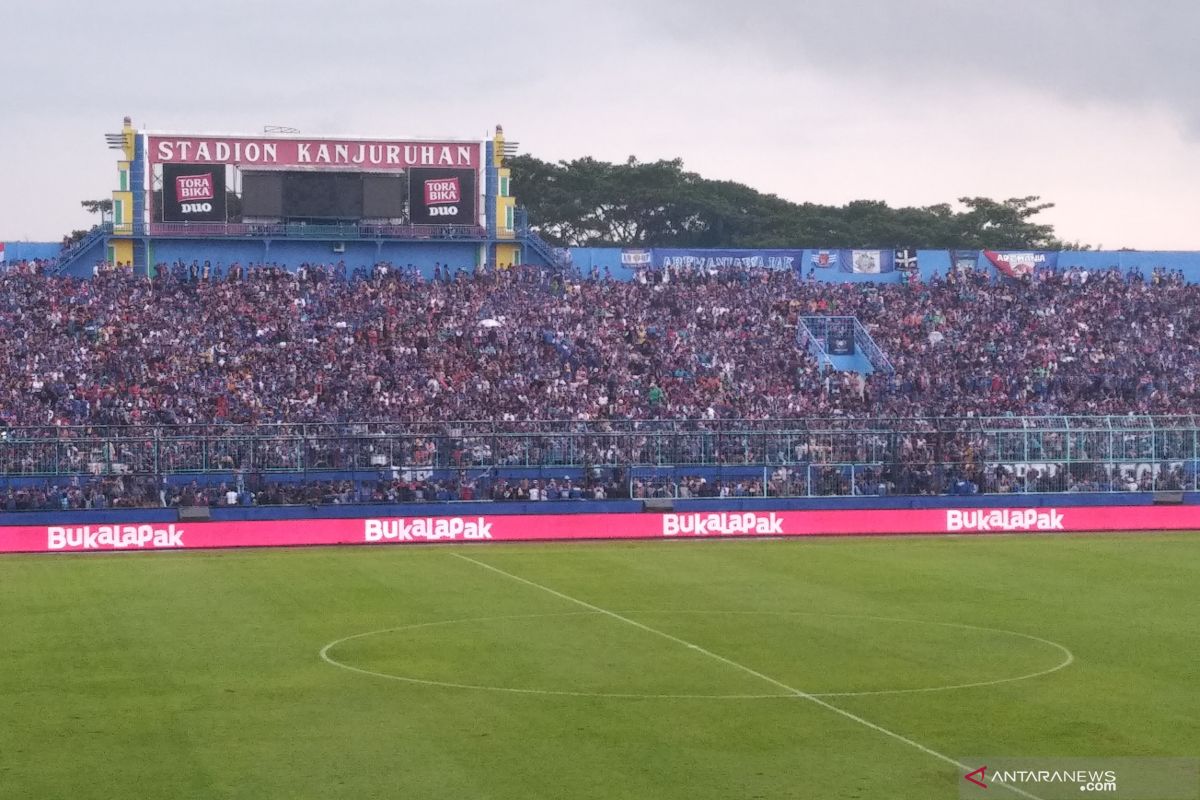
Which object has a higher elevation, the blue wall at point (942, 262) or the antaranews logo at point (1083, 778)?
the blue wall at point (942, 262)

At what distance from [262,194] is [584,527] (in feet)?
105

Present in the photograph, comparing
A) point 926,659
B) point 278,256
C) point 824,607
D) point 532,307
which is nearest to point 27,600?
point 824,607

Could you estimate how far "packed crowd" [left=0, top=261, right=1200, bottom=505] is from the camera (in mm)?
57688

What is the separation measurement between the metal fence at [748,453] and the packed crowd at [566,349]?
273 mm

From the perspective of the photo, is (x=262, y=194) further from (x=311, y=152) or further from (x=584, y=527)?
(x=584, y=527)

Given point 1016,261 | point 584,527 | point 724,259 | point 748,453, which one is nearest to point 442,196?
point 724,259

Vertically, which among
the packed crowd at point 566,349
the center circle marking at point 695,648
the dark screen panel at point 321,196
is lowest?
the center circle marking at point 695,648

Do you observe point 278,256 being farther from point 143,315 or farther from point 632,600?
point 632,600

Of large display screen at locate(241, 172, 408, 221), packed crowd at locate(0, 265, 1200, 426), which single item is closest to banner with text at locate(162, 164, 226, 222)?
large display screen at locate(241, 172, 408, 221)

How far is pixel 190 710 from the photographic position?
2075 cm

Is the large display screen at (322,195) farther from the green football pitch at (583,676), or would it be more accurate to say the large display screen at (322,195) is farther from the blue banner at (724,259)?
the green football pitch at (583,676)

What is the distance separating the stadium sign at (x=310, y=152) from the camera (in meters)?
73.7

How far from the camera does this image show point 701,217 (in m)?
119

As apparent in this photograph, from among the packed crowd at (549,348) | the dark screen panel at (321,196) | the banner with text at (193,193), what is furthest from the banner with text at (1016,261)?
the banner with text at (193,193)
